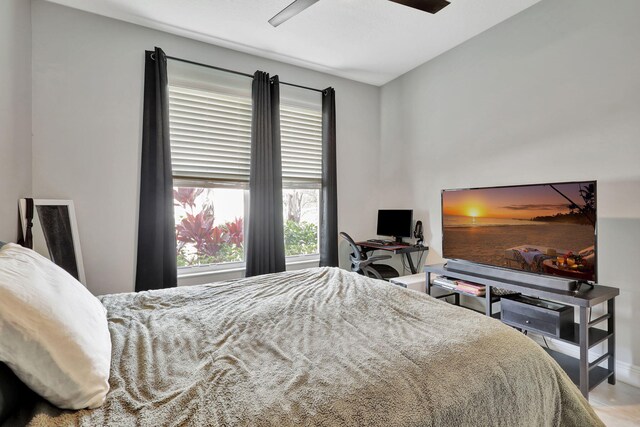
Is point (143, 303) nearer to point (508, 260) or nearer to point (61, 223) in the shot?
point (61, 223)

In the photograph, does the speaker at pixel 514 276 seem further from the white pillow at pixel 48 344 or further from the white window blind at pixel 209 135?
the white pillow at pixel 48 344

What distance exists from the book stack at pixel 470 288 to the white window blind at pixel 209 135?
2.36m

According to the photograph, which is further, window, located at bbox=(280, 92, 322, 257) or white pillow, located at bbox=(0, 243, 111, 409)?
window, located at bbox=(280, 92, 322, 257)

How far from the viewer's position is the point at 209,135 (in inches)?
126

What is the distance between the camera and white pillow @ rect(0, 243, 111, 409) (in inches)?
29.5

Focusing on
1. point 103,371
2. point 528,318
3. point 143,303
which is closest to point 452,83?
point 528,318

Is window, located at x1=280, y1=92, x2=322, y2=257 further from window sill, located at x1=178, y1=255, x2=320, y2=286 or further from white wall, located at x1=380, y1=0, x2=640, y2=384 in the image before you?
white wall, located at x1=380, y1=0, x2=640, y2=384

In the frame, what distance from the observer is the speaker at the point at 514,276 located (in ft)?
7.04

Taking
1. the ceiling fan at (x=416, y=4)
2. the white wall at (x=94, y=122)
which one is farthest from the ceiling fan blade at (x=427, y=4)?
the white wall at (x=94, y=122)

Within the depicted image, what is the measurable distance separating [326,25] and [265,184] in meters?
1.63

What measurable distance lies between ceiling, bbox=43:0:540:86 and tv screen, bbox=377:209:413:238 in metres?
1.78

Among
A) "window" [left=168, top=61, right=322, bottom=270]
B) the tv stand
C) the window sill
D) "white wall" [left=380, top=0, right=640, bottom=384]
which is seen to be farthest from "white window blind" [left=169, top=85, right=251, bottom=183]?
the tv stand

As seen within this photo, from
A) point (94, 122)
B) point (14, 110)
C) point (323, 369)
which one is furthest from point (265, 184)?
point (323, 369)

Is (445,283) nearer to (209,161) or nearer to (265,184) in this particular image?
(265,184)
